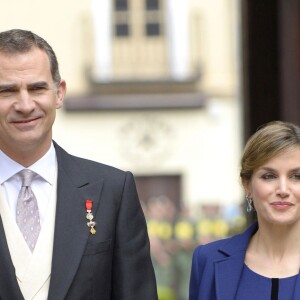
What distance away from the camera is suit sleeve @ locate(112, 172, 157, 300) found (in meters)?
2.71

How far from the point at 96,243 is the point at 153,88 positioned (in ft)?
46.6

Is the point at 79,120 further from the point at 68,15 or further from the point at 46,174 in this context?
the point at 46,174

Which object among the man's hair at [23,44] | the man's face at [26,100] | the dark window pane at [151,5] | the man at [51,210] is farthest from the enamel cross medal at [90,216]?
the dark window pane at [151,5]

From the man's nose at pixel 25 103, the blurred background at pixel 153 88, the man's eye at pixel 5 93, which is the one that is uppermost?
the man's eye at pixel 5 93

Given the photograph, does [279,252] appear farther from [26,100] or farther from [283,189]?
[26,100]

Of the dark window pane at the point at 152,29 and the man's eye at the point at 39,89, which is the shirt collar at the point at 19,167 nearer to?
the man's eye at the point at 39,89

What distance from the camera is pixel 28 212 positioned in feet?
8.68

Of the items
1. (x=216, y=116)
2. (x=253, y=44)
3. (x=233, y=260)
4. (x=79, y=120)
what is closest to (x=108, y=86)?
(x=79, y=120)

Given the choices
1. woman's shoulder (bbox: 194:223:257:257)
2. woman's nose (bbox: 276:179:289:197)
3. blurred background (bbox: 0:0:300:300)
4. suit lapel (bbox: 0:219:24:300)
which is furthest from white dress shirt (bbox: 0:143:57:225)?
blurred background (bbox: 0:0:300:300)

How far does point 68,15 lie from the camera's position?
16.3 meters

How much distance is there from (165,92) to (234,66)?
1199 mm

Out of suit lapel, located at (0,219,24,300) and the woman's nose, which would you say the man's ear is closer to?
suit lapel, located at (0,219,24,300)

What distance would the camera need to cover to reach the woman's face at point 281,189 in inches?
105

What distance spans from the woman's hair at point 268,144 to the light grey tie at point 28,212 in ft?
1.77
